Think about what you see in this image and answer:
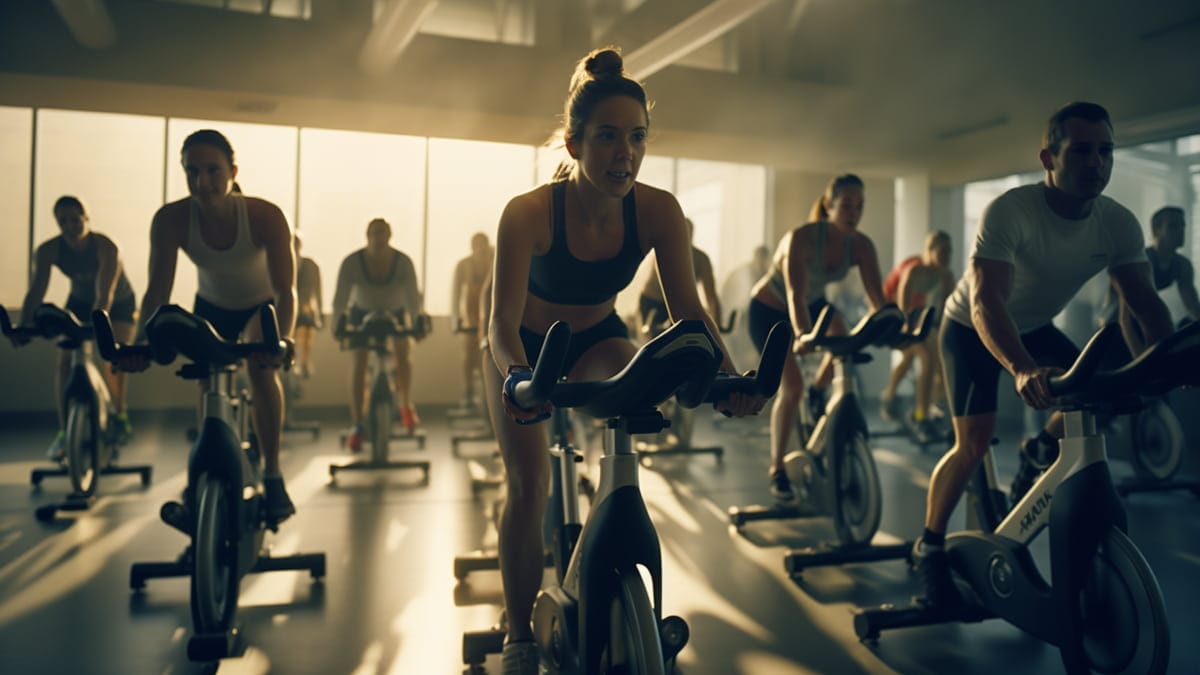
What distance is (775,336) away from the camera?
4.34 ft

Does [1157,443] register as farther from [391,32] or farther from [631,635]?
[391,32]

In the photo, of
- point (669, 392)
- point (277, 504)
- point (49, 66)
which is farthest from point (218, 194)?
point (49, 66)

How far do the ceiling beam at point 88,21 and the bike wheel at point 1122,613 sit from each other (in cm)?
628

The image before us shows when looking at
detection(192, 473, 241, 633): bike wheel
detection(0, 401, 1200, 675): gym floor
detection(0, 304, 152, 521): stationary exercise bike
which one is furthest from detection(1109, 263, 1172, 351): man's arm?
detection(0, 304, 152, 521): stationary exercise bike

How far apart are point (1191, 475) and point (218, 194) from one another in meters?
5.53

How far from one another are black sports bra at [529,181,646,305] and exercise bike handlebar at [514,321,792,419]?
1.85 feet

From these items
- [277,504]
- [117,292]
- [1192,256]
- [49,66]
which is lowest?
[277,504]

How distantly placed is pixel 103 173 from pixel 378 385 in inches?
185

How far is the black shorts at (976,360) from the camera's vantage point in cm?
251

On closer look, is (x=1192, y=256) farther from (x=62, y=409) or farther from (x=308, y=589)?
(x=62, y=409)

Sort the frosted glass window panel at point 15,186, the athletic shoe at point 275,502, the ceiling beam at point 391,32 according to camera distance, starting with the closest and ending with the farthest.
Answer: the athletic shoe at point 275,502 → the ceiling beam at point 391,32 → the frosted glass window panel at point 15,186

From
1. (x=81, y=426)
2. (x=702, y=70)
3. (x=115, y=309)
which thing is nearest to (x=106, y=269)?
(x=115, y=309)

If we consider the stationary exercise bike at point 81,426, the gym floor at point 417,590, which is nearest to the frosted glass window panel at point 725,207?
the gym floor at point 417,590

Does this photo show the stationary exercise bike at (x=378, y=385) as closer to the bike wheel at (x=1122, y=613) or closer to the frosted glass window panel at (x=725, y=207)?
the bike wheel at (x=1122, y=613)
